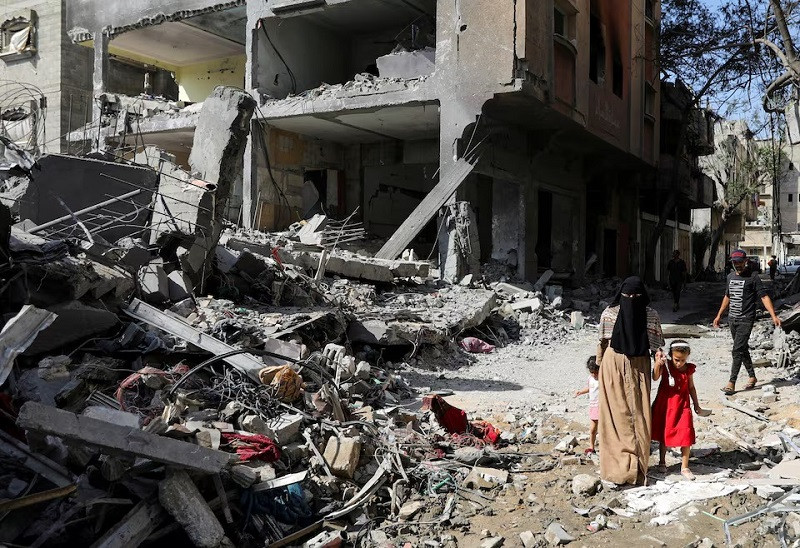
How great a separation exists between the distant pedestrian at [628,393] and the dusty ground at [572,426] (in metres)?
0.23

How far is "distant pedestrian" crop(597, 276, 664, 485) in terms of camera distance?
4.65 metres

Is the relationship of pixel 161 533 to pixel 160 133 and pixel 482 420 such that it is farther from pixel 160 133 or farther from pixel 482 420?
pixel 160 133

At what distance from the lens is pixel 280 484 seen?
4285 millimetres

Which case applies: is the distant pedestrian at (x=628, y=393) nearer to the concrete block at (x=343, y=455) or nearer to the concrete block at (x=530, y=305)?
the concrete block at (x=343, y=455)

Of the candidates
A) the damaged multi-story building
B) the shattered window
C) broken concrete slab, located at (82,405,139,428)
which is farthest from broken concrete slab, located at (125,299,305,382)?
the shattered window

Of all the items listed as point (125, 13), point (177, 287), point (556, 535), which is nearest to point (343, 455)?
point (556, 535)

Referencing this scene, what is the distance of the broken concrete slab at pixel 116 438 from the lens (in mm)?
3568

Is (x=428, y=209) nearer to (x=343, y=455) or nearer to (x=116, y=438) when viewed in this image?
(x=343, y=455)

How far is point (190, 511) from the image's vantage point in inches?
147

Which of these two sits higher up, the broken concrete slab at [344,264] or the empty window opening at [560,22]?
the empty window opening at [560,22]

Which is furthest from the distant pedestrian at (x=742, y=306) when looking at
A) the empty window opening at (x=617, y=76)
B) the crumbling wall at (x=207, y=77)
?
the crumbling wall at (x=207, y=77)

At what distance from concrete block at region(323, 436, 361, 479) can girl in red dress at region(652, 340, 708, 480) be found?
2.21 m

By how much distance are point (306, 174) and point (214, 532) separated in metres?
15.4

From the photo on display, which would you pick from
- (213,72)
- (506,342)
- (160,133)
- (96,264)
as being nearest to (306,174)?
(160,133)
